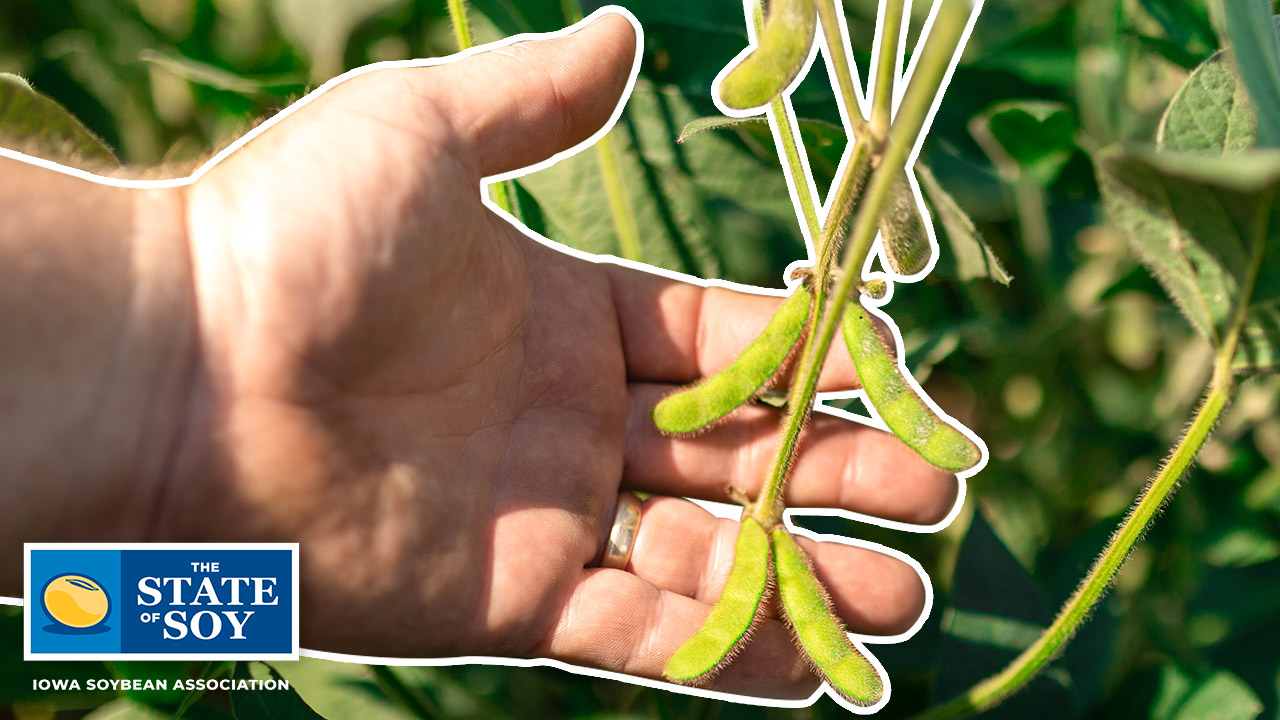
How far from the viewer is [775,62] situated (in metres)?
1.45

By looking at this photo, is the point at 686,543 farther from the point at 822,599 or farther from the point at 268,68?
the point at 268,68

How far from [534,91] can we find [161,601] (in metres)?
1.08

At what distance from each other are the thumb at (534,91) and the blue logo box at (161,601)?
2.52 ft

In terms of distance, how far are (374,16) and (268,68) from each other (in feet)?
1.91

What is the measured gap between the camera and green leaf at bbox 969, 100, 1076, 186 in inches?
91.7

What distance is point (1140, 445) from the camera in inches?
105

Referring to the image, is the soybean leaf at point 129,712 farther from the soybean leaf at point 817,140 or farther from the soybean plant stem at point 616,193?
the soybean leaf at point 817,140

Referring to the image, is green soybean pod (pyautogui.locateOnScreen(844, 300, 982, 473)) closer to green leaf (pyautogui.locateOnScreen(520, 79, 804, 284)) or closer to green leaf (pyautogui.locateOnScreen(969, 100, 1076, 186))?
green leaf (pyautogui.locateOnScreen(520, 79, 804, 284))

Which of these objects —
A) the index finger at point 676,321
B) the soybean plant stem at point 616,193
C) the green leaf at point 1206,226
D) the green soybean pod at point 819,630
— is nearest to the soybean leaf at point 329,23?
the soybean plant stem at point 616,193

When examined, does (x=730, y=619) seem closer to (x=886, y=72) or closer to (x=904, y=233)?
(x=904, y=233)

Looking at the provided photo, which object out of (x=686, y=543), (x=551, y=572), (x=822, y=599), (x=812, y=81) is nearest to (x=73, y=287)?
(x=551, y=572)

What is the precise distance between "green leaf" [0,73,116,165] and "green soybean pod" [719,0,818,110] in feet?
3.81

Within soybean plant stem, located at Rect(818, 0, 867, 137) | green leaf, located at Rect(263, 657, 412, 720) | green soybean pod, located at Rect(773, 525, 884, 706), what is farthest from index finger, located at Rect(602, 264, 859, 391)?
green leaf, located at Rect(263, 657, 412, 720)

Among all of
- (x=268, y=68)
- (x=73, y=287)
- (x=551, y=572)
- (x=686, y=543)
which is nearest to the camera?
(x=73, y=287)
